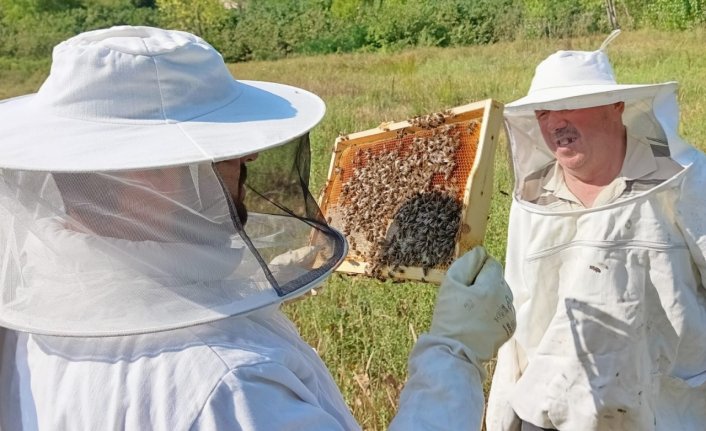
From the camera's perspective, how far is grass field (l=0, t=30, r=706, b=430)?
13.6ft

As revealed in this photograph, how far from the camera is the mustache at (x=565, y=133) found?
2.86m

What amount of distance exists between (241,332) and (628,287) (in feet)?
5.57

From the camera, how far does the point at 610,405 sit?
8.91ft

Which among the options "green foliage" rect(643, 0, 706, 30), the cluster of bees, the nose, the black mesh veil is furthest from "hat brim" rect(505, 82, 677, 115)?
"green foliage" rect(643, 0, 706, 30)

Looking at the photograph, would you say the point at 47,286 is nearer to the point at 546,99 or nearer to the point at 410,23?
the point at 546,99

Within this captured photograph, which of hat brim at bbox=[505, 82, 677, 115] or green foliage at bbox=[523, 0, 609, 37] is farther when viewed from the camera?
green foliage at bbox=[523, 0, 609, 37]

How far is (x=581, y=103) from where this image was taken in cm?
270

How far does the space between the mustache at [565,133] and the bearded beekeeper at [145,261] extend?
1511mm

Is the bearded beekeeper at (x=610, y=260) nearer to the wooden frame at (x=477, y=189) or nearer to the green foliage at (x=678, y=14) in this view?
the wooden frame at (x=477, y=189)

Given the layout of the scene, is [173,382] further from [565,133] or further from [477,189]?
[565,133]

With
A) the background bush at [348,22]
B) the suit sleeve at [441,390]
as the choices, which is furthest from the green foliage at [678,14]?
the suit sleeve at [441,390]

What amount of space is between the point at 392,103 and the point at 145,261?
11.5 m

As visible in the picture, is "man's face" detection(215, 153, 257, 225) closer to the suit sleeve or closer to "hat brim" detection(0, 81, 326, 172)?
"hat brim" detection(0, 81, 326, 172)

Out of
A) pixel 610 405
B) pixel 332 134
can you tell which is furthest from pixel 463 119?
pixel 332 134
